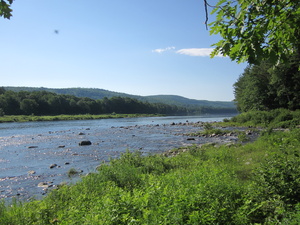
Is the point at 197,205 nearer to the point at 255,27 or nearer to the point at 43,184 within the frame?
the point at 255,27

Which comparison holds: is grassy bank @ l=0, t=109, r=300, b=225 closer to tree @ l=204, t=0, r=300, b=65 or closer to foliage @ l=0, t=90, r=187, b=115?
tree @ l=204, t=0, r=300, b=65

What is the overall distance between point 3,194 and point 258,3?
12.6 metres

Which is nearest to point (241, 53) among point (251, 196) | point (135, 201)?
point (251, 196)

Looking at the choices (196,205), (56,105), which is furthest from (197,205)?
(56,105)

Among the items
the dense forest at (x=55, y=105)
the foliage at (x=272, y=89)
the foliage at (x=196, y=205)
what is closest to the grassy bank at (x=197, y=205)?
the foliage at (x=196, y=205)

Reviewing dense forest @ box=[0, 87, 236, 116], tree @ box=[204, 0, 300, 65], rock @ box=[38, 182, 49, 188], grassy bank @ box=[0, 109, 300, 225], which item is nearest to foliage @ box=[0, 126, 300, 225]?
grassy bank @ box=[0, 109, 300, 225]

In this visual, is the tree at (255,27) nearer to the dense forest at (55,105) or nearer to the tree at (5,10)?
the tree at (5,10)

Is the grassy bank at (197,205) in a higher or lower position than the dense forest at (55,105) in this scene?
lower

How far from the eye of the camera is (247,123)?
4447 centimetres

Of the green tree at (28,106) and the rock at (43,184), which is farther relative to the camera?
the green tree at (28,106)

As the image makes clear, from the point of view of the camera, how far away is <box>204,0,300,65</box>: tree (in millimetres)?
4238

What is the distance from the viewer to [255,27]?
176 inches

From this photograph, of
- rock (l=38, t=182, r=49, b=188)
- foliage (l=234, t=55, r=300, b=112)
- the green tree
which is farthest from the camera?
the green tree

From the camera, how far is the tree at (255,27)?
4.24 meters
